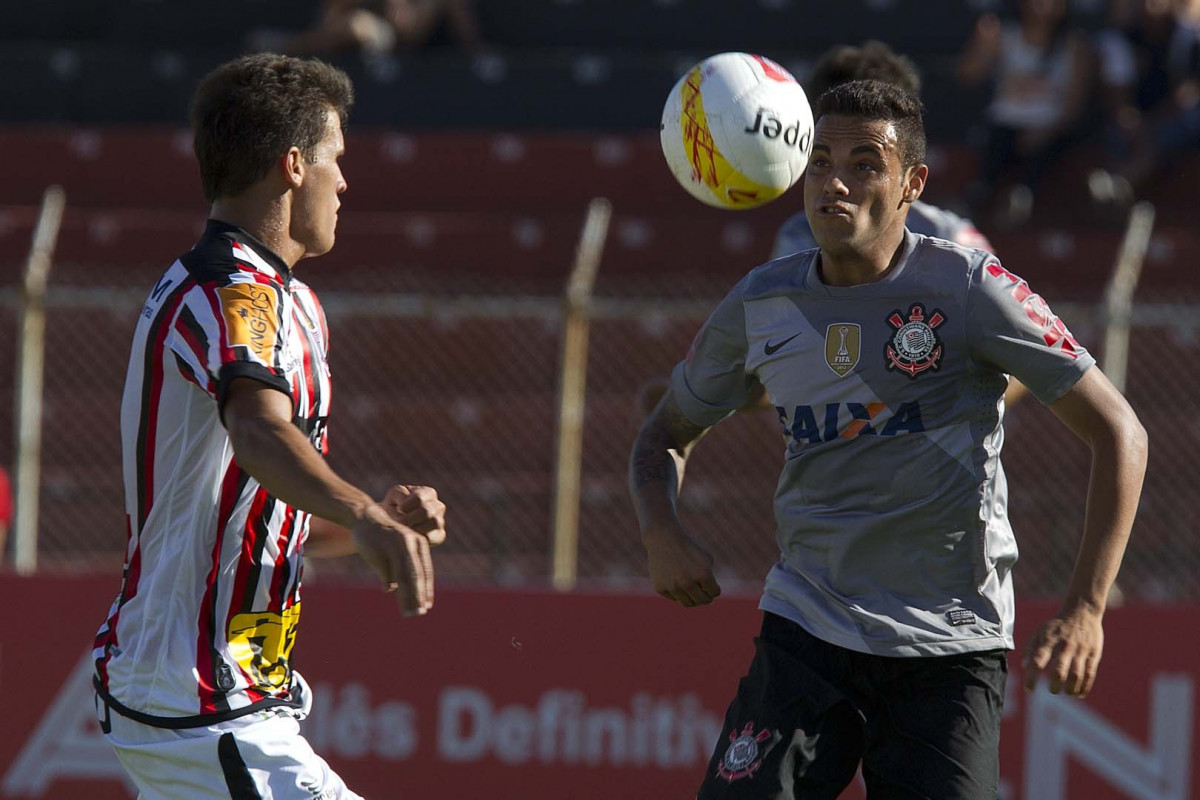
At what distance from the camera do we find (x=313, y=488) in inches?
116

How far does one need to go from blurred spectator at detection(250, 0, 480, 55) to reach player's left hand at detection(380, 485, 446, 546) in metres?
11.2

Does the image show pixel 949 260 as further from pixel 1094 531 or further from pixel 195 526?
pixel 195 526

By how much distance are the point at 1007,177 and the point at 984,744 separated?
9227 mm

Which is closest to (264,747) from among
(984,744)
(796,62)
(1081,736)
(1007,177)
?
(984,744)

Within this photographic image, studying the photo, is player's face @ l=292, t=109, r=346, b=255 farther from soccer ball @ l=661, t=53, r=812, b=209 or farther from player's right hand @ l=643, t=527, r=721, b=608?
soccer ball @ l=661, t=53, r=812, b=209

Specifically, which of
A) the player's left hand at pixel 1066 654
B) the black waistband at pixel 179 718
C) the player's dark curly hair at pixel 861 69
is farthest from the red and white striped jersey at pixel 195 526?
the player's dark curly hair at pixel 861 69

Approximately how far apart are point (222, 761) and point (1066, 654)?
1.80 metres

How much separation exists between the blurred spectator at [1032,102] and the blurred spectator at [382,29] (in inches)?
179

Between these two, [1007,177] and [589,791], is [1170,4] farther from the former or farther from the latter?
[589,791]

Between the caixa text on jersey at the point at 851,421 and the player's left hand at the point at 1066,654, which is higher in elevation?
the caixa text on jersey at the point at 851,421

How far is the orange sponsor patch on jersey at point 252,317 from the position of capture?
127 inches

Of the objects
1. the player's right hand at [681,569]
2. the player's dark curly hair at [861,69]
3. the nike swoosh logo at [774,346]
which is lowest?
the player's right hand at [681,569]

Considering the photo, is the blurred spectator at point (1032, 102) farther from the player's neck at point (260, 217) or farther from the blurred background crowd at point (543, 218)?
the player's neck at point (260, 217)

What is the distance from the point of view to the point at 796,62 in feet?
44.2
